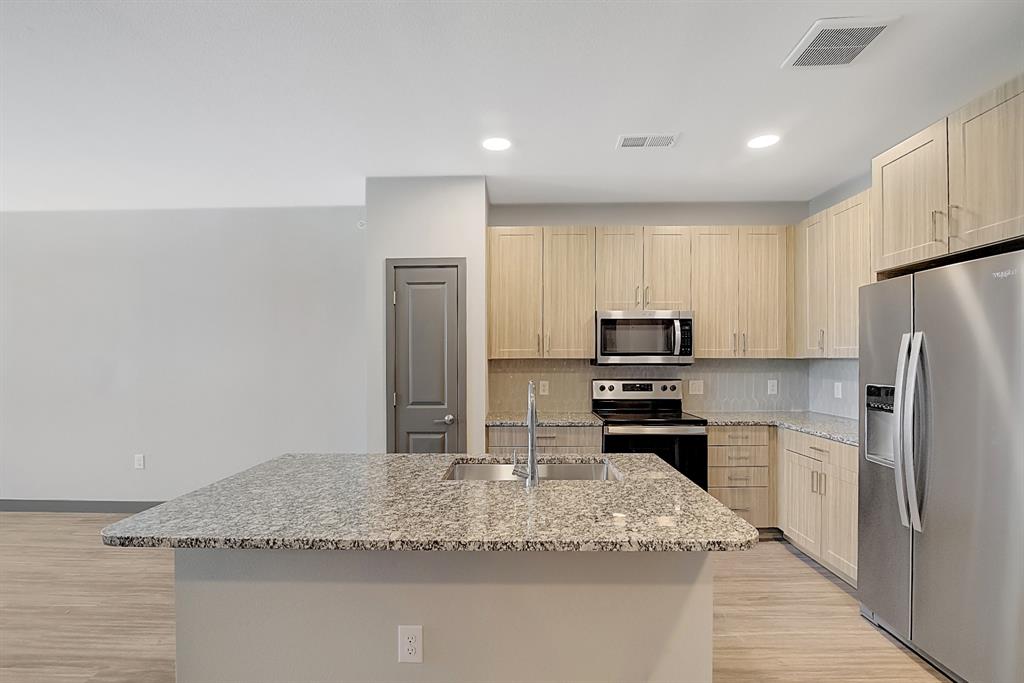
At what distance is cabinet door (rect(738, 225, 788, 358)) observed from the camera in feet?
14.6

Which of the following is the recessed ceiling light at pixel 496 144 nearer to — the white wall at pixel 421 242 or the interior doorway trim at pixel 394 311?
the white wall at pixel 421 242

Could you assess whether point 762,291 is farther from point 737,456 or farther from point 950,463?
point 950,463

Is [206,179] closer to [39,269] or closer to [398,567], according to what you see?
[39,269]

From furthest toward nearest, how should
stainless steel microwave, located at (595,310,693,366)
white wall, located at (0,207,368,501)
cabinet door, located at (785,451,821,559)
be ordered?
white wall, located at (0,207,368,501), stainless steel microwave, located at (595,310,693,366), cabinet door, located at (785,451,821,559)

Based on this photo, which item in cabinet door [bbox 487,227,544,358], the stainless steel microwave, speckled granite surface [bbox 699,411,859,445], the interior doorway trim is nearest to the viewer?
speckled granite surface [bbox 699,411,859,445]

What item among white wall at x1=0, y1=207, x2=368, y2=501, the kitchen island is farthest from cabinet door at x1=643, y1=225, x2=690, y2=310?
the kitchen island

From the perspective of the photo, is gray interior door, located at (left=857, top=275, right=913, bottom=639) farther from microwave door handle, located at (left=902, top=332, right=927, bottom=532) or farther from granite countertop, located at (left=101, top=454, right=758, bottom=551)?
granite countertop, located at (left=101, top=454, right=758, bottom=551)

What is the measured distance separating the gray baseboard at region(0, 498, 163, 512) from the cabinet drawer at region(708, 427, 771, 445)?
4.68 meters

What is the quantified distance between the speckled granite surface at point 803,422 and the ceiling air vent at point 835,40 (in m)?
2.00

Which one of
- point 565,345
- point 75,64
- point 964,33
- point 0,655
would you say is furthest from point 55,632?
point 964,33

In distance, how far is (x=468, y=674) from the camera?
1.75 meters

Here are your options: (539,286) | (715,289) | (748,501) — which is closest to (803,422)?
(748,501)

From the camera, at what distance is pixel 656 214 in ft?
15.5

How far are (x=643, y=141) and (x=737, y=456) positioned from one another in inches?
→ 91.4
